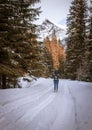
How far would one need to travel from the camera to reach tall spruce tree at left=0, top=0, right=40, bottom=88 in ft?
57.9

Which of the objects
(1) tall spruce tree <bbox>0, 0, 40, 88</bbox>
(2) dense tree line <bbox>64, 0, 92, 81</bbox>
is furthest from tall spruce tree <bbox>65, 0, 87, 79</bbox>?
(1) tall spruce tree <bbox>0, 0, 40, 88</bbox>

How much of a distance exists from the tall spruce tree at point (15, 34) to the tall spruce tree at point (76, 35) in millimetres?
18339

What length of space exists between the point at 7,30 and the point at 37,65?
470 cm

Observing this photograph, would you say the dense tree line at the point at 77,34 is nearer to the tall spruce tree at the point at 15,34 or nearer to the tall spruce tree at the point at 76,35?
the tall spruce tree at the point at 76,35

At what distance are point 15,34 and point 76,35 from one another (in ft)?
73.9

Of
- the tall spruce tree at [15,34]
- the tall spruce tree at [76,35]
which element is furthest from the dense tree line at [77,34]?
the tall spruce tree at [15,34]

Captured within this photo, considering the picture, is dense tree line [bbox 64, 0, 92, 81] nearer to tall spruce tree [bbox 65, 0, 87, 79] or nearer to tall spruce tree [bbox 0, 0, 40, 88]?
tall spruce tree [bbox 65, 0, 87, 79]

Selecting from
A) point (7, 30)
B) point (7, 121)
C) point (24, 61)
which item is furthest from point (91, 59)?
point (7, 121)

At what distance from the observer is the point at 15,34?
1883cm

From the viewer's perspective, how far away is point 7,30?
61.0 ft

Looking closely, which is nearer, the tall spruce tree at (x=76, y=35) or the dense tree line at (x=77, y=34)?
the dense tree line at (x=77, y=34)

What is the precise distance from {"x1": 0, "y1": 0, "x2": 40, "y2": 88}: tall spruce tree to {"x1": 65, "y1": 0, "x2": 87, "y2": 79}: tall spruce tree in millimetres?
18339

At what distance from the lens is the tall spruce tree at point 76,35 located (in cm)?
3979

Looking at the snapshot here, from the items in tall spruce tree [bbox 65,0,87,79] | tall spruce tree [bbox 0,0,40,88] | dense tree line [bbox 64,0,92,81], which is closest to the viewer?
tall spruce tree [bbox 0,0,40,88]
